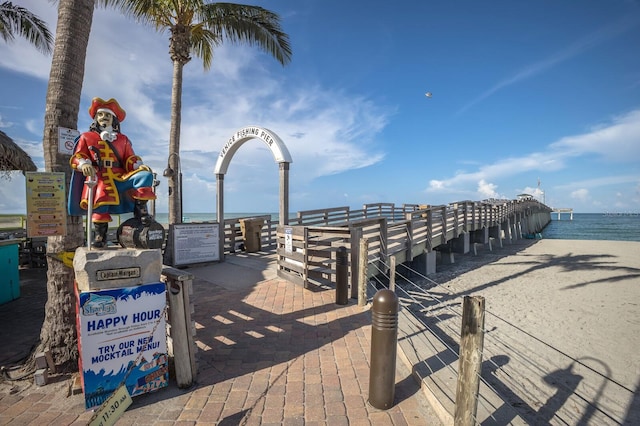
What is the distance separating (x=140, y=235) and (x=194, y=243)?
6299 mm

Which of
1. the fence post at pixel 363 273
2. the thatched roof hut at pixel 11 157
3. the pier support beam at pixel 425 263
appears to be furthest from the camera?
the pier support beam at pixel 425 263

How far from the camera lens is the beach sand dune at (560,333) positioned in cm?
413

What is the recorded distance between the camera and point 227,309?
5.28 meters

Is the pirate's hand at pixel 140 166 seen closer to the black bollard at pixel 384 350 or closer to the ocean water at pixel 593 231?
the black bollard at pixel 384 350

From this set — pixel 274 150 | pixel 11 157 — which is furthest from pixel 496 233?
pixel 11 157

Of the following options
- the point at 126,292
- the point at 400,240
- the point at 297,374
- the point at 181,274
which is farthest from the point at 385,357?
the point at 400,240

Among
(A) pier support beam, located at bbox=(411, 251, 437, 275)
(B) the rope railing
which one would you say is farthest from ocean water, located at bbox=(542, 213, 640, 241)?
(B) the rope railing

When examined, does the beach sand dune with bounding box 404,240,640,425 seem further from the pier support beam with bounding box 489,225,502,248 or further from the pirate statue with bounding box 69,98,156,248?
the pier support beam with bounding box 489,225,502,248

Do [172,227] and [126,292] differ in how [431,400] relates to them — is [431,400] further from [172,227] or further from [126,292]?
[172,227]

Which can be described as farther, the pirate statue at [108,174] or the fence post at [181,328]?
the pirate statue at [108,174]

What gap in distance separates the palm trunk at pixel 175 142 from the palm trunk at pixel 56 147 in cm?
636

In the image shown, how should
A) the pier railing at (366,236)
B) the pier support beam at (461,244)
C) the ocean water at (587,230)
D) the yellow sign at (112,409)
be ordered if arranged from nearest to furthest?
the yellow sign at (112,409)
the pier railing at (366,236)
the pier support beam at (461,244)
the ocean water at (587,230)

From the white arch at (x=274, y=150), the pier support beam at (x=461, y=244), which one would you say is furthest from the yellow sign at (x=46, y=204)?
the pier support beam at (x=461, y=244)

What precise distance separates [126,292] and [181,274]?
19.2 inches
